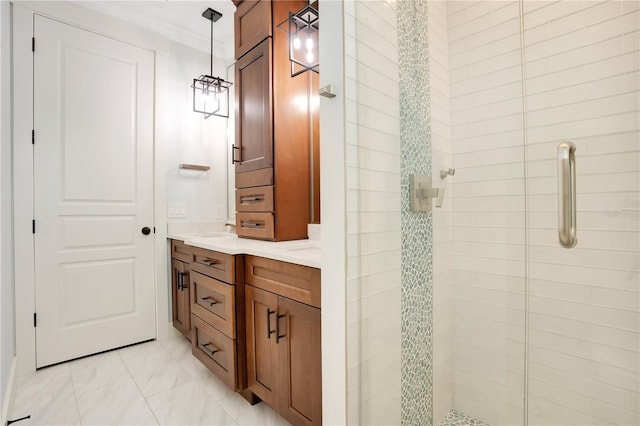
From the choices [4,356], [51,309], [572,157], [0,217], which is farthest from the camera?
[51,309]

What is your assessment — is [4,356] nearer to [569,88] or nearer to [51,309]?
[51,309]

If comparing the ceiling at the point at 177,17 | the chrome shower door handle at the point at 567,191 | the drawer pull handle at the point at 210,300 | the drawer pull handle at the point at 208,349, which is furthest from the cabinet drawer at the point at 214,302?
the ceiling at the point at 177,17

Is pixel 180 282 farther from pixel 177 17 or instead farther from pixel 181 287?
pixel 177 17

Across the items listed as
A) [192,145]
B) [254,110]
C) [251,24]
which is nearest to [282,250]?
[254,110]

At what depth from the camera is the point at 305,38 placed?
1885 mm

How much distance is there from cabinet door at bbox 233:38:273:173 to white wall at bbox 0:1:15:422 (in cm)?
119

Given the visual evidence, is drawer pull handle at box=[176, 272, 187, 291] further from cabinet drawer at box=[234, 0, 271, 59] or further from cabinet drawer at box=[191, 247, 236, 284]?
cabinet drawer at box=[234, 0, 271, 59]

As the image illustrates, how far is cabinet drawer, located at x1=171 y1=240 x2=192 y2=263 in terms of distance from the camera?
2.28m

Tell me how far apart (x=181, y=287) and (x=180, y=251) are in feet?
0.90

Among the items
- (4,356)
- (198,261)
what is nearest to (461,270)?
(198,261)

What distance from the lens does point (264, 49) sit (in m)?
1.97

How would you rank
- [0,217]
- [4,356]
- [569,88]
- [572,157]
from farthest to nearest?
1. [4,356]
2. [0,217]
3. [569,88]
4. [572,157]

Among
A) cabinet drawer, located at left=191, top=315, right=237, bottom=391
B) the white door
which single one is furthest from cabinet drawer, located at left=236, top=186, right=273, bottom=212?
the white door

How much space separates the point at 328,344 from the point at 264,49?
5.65 feet
